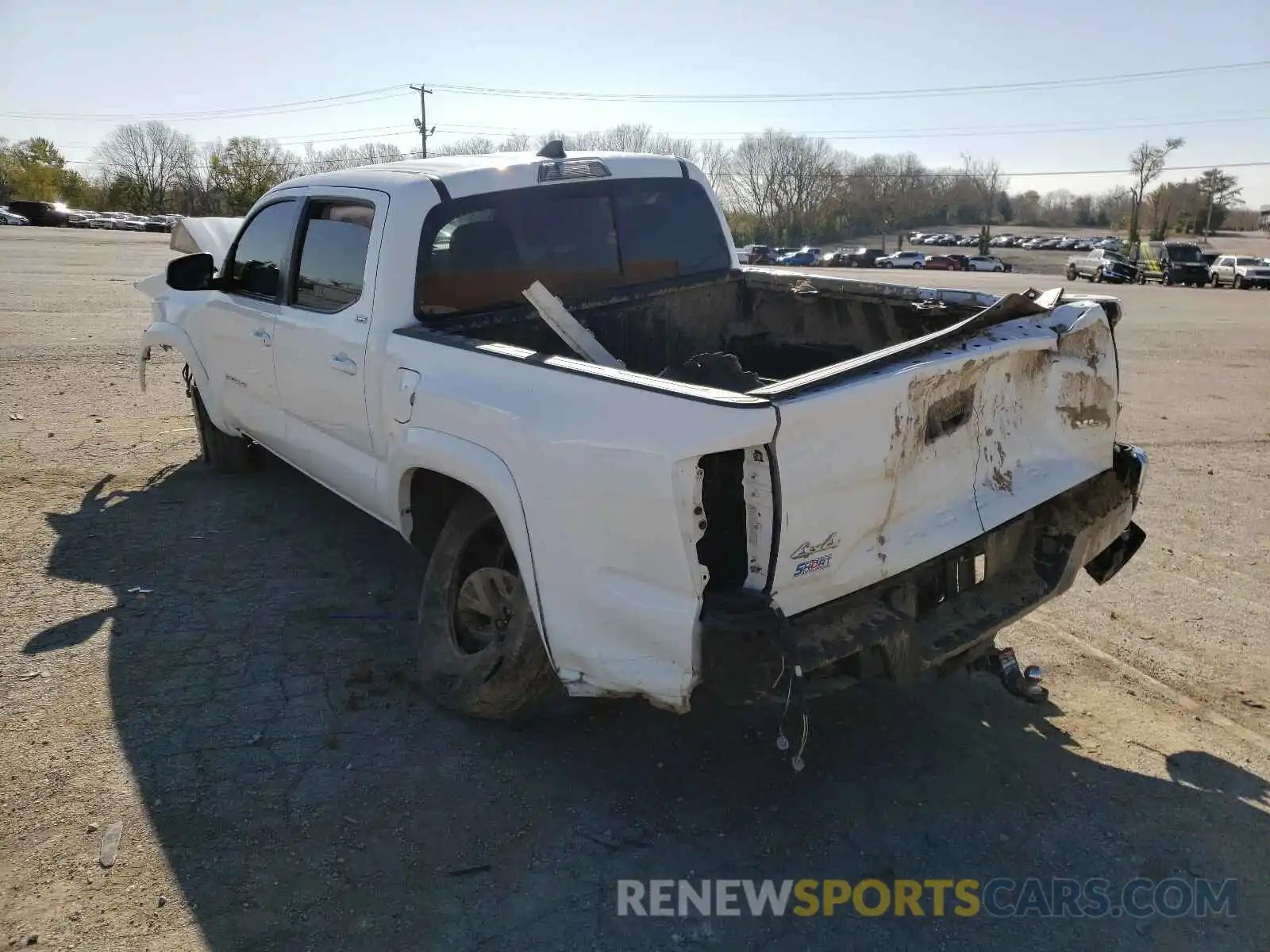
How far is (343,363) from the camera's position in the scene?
4.19 metres

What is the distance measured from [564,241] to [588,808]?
255 centimetres

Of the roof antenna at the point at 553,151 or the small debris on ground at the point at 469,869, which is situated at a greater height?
the roof antenna at the point at 553,151

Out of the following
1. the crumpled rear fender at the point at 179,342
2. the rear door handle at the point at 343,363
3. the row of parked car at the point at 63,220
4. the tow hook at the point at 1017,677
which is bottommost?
the tow hook at the point at 1017,677

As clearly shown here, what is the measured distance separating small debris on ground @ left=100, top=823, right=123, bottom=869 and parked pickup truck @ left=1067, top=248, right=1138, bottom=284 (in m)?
45.1

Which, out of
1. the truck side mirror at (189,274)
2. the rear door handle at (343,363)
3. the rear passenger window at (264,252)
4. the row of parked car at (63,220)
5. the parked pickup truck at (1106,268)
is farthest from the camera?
the row of parked car at (63,220)

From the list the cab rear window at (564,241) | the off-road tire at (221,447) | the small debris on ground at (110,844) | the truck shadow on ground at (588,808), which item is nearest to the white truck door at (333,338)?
the cab rear window at (564,241)

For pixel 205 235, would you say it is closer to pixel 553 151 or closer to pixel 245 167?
pixel 553 151

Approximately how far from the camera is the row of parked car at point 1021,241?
93.7 metres

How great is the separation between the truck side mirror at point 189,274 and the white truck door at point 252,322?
104 mm

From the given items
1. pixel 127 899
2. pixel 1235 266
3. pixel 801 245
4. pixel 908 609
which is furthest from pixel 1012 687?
pixel 801 245

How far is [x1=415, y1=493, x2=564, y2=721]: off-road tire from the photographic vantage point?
3.34 meters

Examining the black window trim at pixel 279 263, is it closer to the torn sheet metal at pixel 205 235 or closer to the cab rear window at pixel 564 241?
the cab rear window at pixel 564 241

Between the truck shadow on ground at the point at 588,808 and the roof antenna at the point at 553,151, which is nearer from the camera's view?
the truck shadow on ground at the point at 588,808

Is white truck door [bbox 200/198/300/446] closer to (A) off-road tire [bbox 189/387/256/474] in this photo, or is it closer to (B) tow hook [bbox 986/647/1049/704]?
(A) off-road tire [bbox 189/387/256/474]
